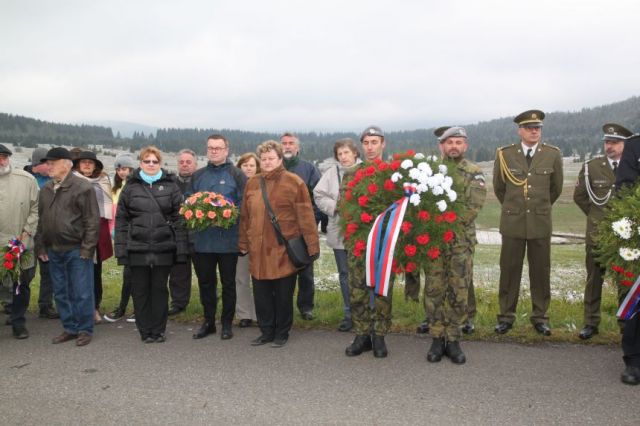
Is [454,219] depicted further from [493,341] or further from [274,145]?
[274,145]

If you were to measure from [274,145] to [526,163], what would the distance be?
10.3 feet

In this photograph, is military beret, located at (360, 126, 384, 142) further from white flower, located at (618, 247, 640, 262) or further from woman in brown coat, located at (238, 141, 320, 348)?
white flower, located at (618, 247, 640, 262)

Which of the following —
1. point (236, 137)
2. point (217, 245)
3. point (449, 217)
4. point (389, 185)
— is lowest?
point (217, 245)

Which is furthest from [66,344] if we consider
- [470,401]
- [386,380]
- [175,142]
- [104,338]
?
[175,142]

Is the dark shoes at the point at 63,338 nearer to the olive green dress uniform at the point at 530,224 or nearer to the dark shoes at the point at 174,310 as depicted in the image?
the dark shoes at the point at 174,310

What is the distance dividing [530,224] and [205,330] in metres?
4.23

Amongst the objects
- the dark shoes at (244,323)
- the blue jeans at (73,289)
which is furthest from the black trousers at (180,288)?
the blue jeans at (73,289)

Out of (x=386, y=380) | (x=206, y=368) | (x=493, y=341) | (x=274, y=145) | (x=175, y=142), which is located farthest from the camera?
(x=175, y=142)

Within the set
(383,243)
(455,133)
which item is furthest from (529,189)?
(383,243)

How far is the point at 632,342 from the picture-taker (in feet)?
16.3

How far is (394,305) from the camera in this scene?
7.66 m

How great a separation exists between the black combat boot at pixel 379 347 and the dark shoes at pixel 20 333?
440 centimetres

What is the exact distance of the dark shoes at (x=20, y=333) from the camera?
664cm

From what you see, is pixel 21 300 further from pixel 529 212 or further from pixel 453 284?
pixel 529 212
